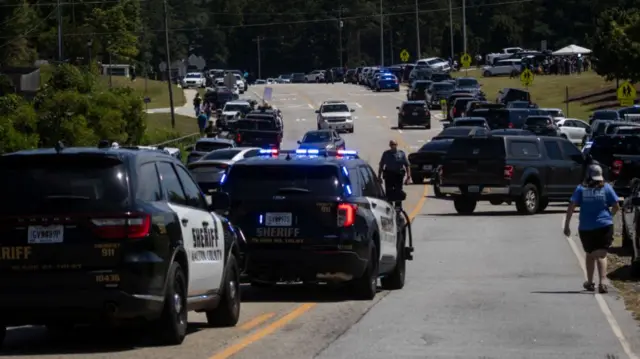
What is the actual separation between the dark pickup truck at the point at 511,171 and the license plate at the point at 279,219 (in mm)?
18238

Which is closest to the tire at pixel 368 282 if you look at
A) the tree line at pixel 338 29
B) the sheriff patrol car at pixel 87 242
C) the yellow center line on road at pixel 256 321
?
the yellow center line on road at pixel 256 321

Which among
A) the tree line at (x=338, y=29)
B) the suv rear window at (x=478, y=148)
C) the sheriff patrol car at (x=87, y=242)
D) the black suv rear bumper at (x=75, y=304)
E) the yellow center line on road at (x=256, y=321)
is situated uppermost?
the tree line at (x=338, y=29)

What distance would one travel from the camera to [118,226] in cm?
1164

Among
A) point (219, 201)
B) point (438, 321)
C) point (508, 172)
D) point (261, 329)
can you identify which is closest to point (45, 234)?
point (219, 201)

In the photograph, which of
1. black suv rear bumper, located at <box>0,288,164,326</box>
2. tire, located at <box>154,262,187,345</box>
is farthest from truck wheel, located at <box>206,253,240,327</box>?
black suv rear bumper, located at <box>0,288,164,326</box>

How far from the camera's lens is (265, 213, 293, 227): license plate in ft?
53.9

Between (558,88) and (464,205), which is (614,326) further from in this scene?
(558,88)

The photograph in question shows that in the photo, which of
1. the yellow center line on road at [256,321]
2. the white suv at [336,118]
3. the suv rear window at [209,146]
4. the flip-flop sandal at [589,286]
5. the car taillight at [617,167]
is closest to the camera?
the yellow center line on road at [256,321]

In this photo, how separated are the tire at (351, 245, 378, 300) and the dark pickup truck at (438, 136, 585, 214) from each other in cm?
1758

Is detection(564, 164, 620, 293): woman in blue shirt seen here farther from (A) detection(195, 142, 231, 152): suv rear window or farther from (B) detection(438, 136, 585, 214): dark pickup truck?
(A) detection(195, 142, 231, 152): suv rear window

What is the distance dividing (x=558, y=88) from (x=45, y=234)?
85.6 m

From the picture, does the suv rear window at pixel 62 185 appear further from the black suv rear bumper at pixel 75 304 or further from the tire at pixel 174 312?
the tire at pixel 174 312

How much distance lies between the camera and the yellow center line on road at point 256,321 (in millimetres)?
14172

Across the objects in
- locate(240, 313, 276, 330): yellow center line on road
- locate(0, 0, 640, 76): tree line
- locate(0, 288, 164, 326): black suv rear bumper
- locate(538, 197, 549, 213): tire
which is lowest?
locate(538, 197, 549, 213): tire
